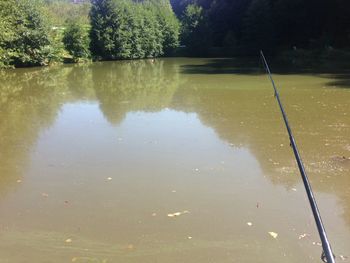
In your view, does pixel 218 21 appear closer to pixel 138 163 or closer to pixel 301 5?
pixel 301 5

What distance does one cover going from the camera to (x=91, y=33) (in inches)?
1511

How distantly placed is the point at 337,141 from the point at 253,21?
3222cm

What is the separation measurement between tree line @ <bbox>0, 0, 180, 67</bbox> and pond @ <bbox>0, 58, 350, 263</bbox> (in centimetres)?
1933

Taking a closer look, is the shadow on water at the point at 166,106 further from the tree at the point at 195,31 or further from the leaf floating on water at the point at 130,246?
the tree at the point at 195,31

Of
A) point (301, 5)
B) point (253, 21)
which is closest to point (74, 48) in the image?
point (253, 21)

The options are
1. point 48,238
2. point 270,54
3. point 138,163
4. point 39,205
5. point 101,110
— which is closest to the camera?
point 48,238

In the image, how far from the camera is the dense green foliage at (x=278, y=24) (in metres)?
32.4

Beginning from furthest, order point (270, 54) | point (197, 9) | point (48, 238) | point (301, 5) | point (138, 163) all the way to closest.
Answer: point (197, 9) < point (270, 54) < point (301, 5) < point (138, 163) < point (48, 238)

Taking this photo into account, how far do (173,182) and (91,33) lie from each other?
33935 millimetres

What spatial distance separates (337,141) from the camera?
27.6 feet

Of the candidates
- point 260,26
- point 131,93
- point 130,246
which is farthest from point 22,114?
point 260,26

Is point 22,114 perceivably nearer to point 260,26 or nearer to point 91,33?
point 91,33

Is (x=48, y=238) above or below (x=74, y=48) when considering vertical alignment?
above

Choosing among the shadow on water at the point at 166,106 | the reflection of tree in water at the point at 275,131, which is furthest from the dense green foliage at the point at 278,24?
the reflection of tree in water at the point at 275,131
